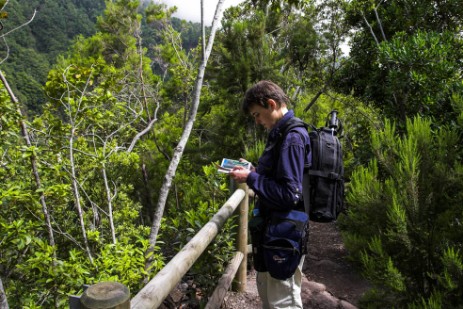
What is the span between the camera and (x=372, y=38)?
5.40 metres

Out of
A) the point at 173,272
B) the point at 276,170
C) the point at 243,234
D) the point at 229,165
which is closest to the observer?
the point at 173,272

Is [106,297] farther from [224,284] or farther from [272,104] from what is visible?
[224,284]

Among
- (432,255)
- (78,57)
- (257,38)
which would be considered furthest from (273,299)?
(78,57)

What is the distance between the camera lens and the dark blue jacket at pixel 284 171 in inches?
61.9

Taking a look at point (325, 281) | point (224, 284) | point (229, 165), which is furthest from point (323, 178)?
point (325, 281)

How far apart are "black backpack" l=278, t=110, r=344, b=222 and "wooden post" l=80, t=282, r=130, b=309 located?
1118 millimetres

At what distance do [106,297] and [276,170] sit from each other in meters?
1.00

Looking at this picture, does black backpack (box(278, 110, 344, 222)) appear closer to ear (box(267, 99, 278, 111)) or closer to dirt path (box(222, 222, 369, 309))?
ear (box(267, 99, 278, 111))

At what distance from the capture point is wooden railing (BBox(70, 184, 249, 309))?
908mm

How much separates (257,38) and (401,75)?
3.09 meters

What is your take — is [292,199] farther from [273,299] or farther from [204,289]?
[204,289]

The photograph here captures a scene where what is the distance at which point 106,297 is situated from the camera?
2.94 feet

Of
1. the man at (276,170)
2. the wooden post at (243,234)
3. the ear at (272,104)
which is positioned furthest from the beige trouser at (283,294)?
the wooden post at (243,234)

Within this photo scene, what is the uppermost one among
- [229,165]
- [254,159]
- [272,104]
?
[272,104]
